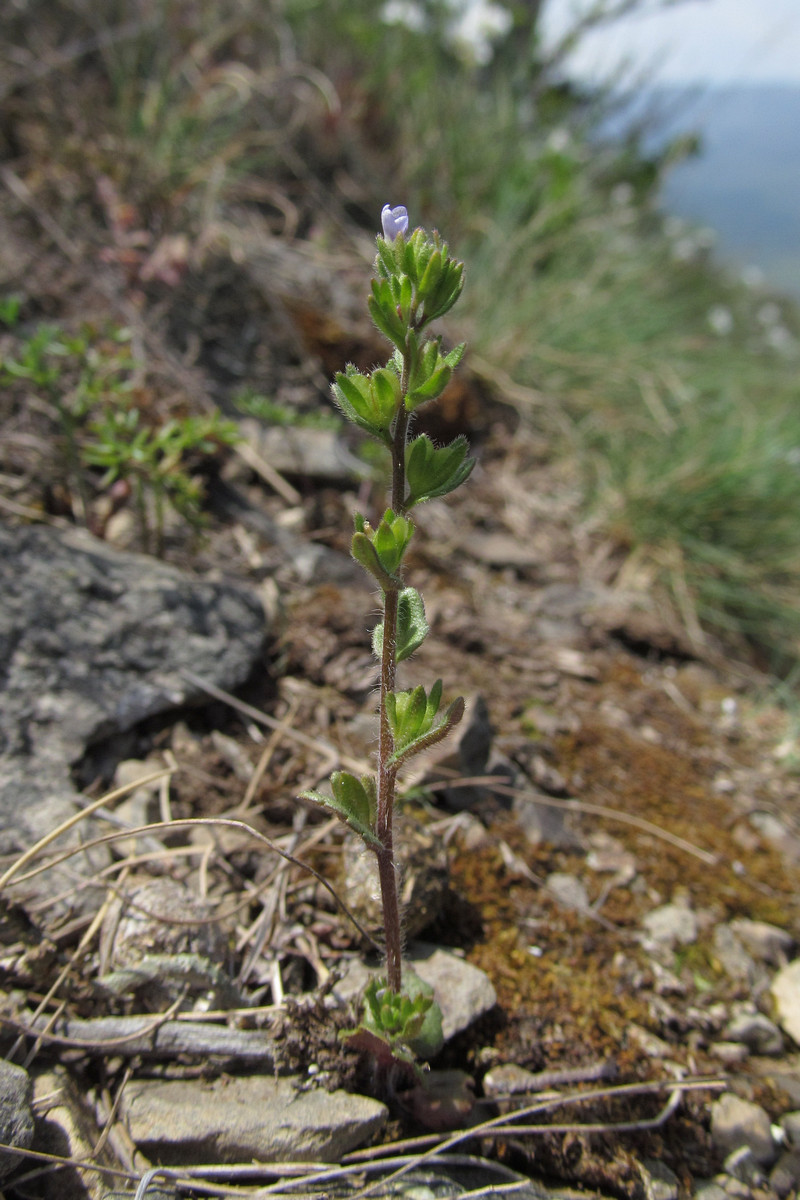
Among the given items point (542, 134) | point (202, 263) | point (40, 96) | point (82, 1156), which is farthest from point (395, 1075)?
point (542, 134)

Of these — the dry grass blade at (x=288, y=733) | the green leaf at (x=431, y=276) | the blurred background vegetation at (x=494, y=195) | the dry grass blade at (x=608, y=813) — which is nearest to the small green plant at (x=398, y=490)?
the green leaf at (x=431, y=276)

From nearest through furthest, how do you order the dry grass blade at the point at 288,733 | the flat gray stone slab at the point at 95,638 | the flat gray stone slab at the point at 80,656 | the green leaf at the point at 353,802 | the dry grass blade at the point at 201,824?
the green leaf at the point at 353,802 < the dry grass blade at the point at 201,824 < the flat gray stone slab at the point at 80,656 < the flat gray stone slab at the point at 95,638 < the dry grass blade at the point at 288,733

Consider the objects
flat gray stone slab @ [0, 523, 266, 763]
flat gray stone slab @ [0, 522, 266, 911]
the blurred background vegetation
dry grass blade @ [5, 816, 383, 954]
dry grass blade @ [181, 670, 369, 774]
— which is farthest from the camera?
the blurred background vegetation

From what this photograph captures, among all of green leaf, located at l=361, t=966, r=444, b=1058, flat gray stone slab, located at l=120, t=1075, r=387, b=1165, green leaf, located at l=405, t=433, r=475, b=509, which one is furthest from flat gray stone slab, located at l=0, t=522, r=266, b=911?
green leaf, located at l=405, t=433, r=475, b=509

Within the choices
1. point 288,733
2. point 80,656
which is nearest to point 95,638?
point 80,656

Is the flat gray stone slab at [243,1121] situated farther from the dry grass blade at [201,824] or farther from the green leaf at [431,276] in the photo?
the green leaf at [431,276]

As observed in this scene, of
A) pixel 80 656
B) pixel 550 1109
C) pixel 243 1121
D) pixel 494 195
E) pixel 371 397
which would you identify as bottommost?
pixel 550 1109

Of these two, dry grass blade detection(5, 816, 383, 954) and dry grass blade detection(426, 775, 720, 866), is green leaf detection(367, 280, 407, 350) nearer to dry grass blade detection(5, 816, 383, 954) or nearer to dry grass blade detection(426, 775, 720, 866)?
dry grass blade detection(5, 816, 383, 954)

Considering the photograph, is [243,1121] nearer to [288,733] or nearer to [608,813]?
[288,733]
